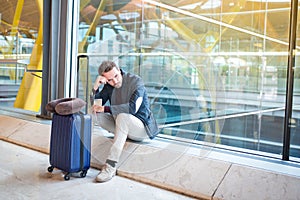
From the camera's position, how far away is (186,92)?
2.42 m

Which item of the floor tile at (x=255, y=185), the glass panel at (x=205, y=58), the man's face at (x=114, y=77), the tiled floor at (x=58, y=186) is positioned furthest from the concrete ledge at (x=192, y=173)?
the man's face at (x=114, y=77)

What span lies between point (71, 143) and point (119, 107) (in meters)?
0.48

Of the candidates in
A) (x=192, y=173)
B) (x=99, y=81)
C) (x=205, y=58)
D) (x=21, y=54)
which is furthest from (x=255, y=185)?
(x=21, y=54)

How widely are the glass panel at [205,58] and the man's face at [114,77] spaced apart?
0.16 meters

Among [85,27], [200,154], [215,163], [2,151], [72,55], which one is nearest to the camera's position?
[215,163]

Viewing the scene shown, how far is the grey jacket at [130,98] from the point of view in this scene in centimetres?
240

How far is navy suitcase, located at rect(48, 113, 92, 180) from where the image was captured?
243 cm

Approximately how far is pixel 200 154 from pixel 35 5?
3.46m

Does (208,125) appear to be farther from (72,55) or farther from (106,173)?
(72,55)

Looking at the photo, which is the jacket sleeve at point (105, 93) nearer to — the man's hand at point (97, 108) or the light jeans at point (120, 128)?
the man's hand at point (97, 108)

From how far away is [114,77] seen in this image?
2.44 meters

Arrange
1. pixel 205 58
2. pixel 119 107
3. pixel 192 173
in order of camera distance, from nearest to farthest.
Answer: pixel 192 173, pixel 119 107, pixel 205 58

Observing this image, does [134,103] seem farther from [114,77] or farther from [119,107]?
[114,77]

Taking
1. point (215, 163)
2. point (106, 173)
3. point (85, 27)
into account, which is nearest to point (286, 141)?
point (215, 163)
